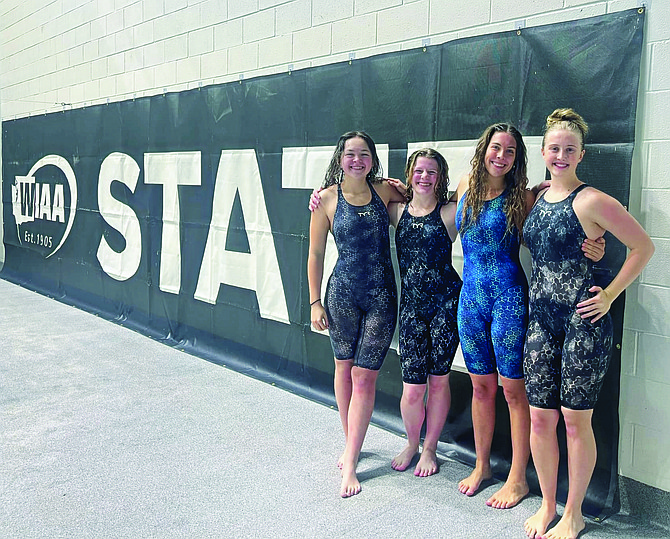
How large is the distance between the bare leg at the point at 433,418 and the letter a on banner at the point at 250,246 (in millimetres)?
1359

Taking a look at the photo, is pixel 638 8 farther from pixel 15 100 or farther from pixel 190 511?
pixel 15 100

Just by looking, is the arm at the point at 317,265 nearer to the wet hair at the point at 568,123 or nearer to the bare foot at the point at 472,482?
the bare foot at the point at 472,482

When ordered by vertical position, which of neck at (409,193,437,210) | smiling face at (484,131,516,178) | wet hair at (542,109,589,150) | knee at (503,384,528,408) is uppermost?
wet hair at (542,109,589,150)

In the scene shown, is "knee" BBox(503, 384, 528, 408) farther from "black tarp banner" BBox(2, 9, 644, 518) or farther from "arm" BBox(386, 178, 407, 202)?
"arm" BBox(386, 178, 407, 202)

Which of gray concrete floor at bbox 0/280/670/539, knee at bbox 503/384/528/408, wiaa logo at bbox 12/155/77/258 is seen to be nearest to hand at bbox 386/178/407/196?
knee at bbox 503/384/528/408

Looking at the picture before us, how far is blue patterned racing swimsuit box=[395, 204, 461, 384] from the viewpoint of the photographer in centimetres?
258

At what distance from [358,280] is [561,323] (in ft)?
2.72

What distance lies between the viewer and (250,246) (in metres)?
4.06

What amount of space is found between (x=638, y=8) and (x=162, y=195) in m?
3.51

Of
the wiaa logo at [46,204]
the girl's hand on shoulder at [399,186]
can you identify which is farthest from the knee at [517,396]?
the wiaa logo at [46,204]

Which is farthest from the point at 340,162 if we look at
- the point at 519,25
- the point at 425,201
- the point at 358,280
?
the point at 519,25

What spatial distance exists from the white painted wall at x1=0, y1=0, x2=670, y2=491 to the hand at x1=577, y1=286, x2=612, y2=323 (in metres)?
0.28

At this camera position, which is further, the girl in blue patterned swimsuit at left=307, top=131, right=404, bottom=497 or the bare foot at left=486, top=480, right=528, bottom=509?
the girl in blue patterned swimsuit at left=307, top=131, right=404, bottom=497

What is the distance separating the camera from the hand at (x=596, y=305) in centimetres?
208
